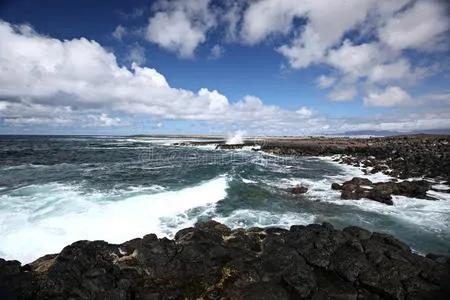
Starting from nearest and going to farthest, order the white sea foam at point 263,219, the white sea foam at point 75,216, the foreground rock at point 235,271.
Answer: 1. the foreground rock at point 235,271
2. the white sea foam at point 75,216
3. the white sea foam at point 263,219

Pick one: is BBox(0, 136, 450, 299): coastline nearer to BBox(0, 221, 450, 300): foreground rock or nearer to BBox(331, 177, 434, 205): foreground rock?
BBox(0, 221, 450, 300): foreground rock

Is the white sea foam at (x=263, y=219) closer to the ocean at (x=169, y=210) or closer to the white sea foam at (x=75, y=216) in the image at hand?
the ocean at (x=169, y=210)

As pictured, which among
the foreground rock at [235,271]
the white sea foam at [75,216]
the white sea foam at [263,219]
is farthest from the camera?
the white sea foam at [263,219]

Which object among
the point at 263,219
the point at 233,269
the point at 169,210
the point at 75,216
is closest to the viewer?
the point at 233,269

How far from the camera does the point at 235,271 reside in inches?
425

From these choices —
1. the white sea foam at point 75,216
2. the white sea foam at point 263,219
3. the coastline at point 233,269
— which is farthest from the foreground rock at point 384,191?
the coastline at point 233,269

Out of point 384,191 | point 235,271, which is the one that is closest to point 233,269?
point 235,271

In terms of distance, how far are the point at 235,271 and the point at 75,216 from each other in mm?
13975

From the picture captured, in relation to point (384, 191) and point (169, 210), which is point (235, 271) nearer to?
point (169, 210)

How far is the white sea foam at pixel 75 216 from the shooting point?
51.5 ft

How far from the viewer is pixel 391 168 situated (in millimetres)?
42125

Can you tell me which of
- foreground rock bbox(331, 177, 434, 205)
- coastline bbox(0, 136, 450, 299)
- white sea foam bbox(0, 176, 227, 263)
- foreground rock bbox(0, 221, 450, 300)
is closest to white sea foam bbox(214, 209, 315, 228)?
white sea foam bbox(0, 176, 227, 263)

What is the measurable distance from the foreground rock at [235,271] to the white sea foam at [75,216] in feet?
14.7

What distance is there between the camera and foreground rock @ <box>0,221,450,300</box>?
9.66 m
